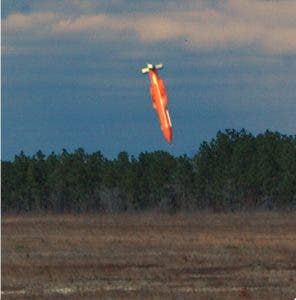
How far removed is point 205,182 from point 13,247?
49.8 metres

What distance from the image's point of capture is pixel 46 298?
21.5 m

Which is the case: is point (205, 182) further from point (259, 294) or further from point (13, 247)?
point (259, 294)

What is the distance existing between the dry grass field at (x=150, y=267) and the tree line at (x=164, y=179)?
132ft

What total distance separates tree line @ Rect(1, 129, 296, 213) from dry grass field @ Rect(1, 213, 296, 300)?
40.3 m

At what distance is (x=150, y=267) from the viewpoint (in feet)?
97.5

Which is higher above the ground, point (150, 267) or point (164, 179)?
point (164, 179)

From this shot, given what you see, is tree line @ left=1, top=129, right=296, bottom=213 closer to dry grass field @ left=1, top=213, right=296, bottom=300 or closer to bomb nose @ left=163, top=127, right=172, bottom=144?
dry grass field @ left=1, top=213, right=296, bottom=300

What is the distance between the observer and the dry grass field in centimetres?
2267

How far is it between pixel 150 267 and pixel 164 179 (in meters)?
61.7

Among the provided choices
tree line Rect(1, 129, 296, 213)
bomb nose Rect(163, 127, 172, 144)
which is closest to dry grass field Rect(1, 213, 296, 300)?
bomb nose Rect(163, 127, 172, 144)

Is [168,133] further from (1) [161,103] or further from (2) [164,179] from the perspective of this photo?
(2) [164,179]

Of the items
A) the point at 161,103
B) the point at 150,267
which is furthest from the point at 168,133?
the point at 150,267

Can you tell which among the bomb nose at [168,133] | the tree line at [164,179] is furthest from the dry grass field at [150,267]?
the tree line at [164,179]

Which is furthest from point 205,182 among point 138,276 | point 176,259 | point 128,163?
point 138,276
